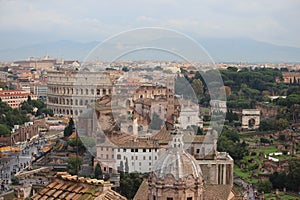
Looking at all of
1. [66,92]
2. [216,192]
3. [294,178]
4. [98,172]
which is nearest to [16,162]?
[98,172]

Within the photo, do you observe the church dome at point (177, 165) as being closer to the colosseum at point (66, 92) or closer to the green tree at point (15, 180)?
the green tree at point (15, 180)

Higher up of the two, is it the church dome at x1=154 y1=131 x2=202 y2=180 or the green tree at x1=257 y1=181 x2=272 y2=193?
the church dome at x1=154 y1=131 x2=202 y2=180

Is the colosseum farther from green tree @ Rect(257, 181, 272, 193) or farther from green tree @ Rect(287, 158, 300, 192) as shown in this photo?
green tree @ Rect(287, 158, 300, 192)

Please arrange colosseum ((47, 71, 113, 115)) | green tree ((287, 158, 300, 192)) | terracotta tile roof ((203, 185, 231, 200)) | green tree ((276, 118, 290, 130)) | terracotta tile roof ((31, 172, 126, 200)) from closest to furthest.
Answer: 1. terracotta tile roof ((31, 172, 126, 200))
2. terracotta tile roof ((203, 185, 231, 200))
3. green tree ((287, 158, 300, 192))
4. colosseum ((47, 71, 113, 115))
5. green tree ((276, 118, 290, 130))

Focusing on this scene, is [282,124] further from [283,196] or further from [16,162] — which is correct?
[16,162]

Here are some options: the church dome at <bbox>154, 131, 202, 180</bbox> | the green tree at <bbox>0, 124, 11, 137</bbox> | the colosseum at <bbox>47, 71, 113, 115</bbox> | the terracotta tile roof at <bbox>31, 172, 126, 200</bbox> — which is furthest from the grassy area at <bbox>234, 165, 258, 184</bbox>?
the terracotta tile roof at <bbox>31, 172, 126, 200</bbox>

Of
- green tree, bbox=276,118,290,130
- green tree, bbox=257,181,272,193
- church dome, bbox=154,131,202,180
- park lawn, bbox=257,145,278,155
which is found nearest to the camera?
church dome, bbox=154,131,202,180

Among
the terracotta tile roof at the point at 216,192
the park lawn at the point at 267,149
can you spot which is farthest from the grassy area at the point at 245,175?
the terracotta tile roof at the point at 216,192

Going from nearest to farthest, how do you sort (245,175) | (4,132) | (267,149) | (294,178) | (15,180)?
(15,180) < (294,178) < (245,175) < (4,132) < (267,149)
